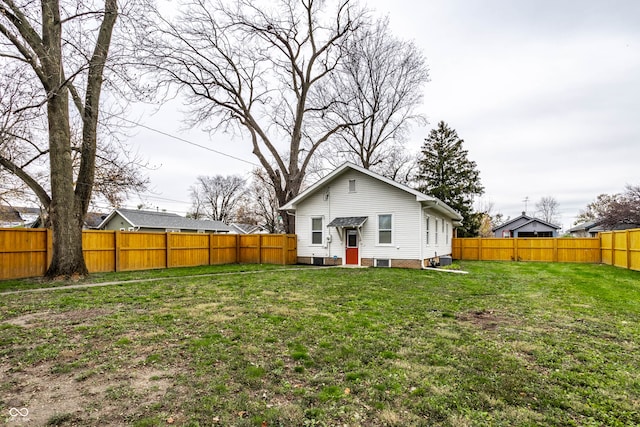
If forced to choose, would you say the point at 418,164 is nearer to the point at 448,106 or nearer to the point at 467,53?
the point at 448,106

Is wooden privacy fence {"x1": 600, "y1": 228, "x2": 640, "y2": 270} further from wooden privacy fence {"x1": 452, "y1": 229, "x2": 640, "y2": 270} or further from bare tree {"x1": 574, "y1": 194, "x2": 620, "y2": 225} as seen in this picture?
bare tree {"x1": 574, "y1": 194, "x2": 620, "y2": 225}

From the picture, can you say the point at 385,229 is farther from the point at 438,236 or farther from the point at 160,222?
the point at 160,222

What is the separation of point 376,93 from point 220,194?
111 ft

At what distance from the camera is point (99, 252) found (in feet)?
42.3

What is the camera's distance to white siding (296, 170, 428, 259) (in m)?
15.1

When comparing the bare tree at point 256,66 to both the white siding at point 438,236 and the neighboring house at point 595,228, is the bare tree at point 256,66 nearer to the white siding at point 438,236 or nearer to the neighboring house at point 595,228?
the white siding at point 438,236

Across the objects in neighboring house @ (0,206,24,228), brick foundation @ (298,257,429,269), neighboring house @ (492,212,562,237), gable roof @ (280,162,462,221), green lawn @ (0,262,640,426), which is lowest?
brick foundation @ (298,257,429,269)

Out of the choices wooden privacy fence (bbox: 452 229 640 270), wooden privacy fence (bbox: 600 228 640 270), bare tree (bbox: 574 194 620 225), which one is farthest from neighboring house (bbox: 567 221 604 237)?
wooden privacy fence (bbox: 600 228 640 270)

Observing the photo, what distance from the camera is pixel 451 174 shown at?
29531 mm

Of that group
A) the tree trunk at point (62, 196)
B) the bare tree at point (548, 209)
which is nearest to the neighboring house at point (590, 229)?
the bare tree at point (548, 209)

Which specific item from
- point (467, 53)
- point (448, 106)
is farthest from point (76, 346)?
point (448, 106)

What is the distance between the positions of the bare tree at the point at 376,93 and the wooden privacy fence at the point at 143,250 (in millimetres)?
10693

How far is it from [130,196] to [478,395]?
784 inches

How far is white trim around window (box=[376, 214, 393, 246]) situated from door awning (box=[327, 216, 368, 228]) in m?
0.78
